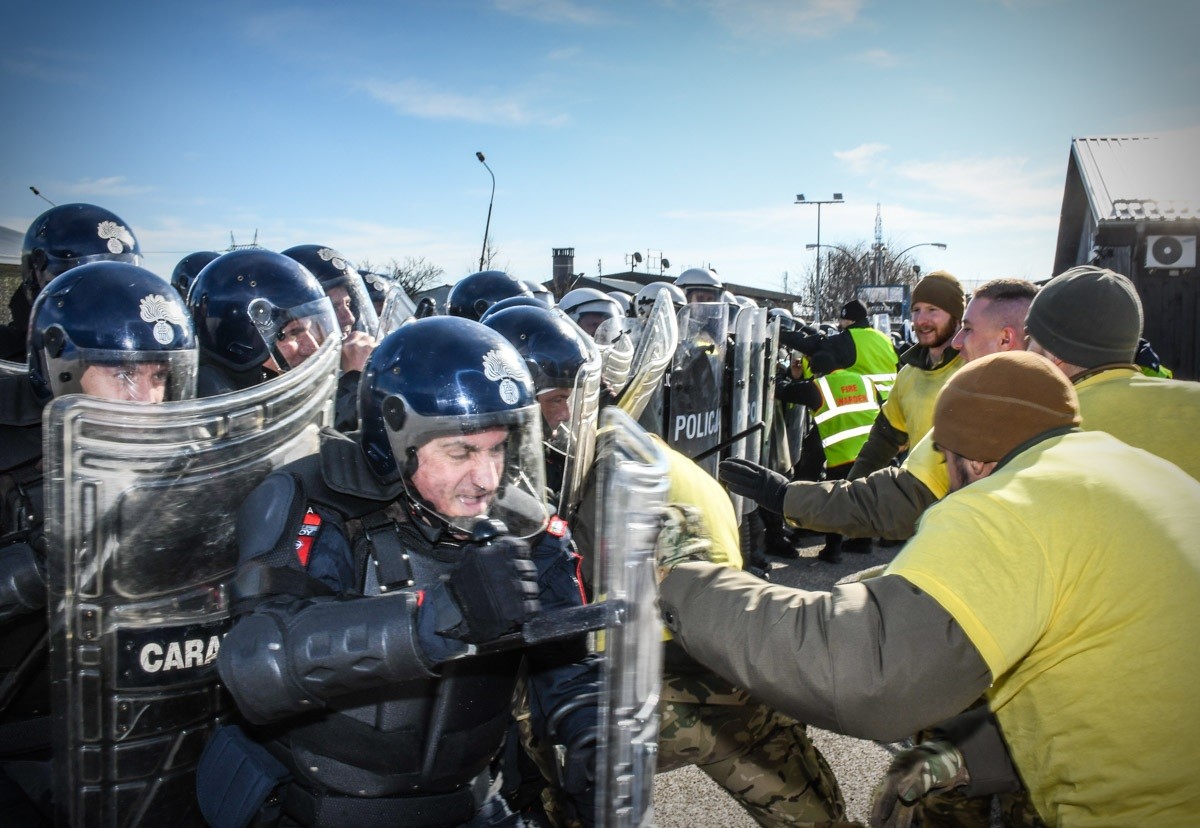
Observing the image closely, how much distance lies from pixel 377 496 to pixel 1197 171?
14.0 metres

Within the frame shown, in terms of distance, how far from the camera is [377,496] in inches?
74.9

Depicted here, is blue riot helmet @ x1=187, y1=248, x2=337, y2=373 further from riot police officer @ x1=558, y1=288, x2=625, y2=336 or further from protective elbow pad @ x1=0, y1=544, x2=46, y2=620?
riot police officer @ x1=558, y1=288, x2=625, y2=336

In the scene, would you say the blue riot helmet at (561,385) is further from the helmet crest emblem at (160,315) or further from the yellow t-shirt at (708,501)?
the helmet crest emblem at (160,315)

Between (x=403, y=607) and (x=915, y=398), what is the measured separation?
12.1 ft

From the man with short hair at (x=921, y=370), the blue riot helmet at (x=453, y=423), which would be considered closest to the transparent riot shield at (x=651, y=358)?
the man with short hair at (x=921, y=370)

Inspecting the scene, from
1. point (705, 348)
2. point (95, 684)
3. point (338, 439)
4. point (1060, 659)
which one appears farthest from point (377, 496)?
point (705, 348)

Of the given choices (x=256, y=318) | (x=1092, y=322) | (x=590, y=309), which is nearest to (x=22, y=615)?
(x=256, y=318)

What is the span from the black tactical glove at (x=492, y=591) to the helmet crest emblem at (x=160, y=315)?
5.17 feet

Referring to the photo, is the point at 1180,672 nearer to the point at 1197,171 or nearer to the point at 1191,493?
the point at 1191,493

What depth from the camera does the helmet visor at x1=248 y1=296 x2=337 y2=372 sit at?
11.5 ft

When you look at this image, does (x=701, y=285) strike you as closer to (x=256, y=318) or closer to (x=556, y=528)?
(x=256, y=318)

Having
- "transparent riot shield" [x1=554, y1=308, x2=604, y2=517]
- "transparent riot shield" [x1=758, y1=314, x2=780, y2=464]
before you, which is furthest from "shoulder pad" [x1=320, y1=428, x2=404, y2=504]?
"transparent riot shield" [x1=758, y1=314, x2=780, y2=464]

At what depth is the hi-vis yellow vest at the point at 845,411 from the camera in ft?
22.8

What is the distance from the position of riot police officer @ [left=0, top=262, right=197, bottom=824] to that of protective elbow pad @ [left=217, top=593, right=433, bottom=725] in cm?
105
